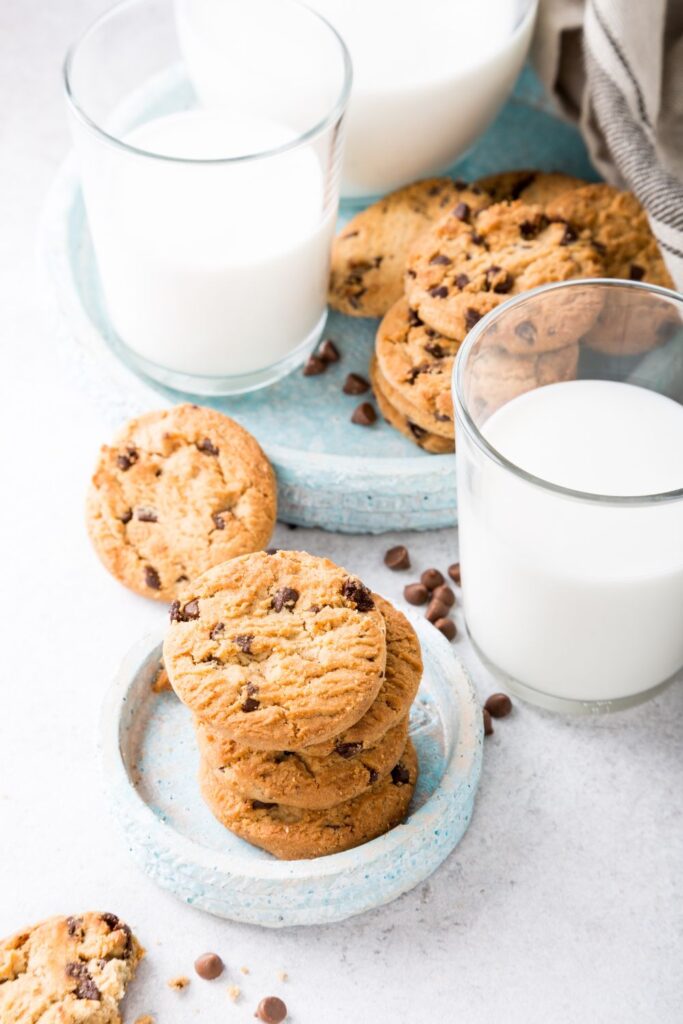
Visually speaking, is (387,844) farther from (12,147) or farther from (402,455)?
(12,147)

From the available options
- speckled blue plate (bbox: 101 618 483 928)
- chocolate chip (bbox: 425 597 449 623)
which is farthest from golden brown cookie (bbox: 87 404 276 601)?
chocolate chip (bbox: 425 597 449 623)

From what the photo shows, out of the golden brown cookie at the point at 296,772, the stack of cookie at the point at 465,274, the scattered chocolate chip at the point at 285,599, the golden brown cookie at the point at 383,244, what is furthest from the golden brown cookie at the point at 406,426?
the golden brown cookie at the point at 296,772

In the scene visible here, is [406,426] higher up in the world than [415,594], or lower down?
higher up

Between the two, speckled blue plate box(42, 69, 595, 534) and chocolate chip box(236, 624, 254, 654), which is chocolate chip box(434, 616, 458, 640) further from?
chocolate chip box(236, 624, 254, 654)

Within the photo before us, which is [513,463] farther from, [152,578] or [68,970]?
[68,970]

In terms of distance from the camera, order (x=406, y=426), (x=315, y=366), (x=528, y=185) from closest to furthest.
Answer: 1. (x=406, y=426)
2. (x=315, y=366)
3. (x=528, y=185)

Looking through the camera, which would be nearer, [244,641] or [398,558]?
[244,641]

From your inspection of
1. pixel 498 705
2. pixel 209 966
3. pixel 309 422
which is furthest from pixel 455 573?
pixel 209 966
